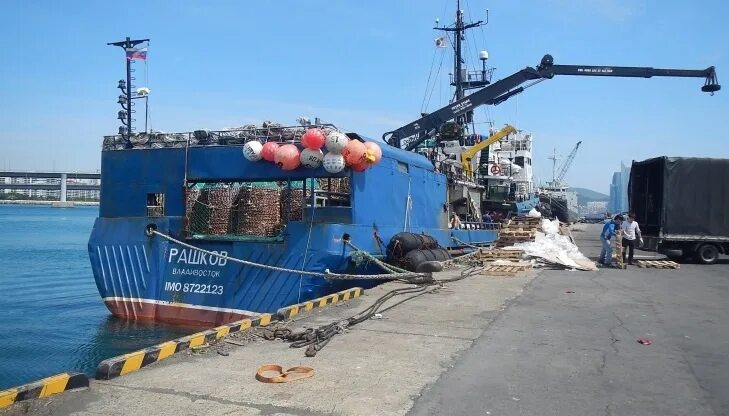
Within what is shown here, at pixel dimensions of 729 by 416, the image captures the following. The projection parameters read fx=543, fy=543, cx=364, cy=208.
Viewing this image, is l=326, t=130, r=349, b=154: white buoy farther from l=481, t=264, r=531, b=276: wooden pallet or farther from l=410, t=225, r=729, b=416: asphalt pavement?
l=481, t=264, r=531, b=276: wooden pallet

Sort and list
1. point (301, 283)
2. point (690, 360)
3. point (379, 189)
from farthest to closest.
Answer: point (379, 189) < point (301, 283) < point (690, 360)

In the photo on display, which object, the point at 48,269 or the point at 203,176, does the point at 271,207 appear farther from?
the point at 48,269

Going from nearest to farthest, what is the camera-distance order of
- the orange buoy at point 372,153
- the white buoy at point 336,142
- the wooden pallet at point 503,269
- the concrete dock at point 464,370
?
1. the concrete dock at point 464,370
2. the white buoy at point 336,142
3. the orange buoy at point 372,153
4. the wooden pallet at point 503,269

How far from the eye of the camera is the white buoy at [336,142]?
35.8ft

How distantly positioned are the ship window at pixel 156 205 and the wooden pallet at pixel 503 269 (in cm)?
814

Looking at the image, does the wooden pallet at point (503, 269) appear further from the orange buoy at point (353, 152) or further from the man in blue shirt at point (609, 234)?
the orange buoy at point (353, 152)

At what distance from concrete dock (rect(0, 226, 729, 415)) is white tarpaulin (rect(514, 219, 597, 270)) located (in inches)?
267

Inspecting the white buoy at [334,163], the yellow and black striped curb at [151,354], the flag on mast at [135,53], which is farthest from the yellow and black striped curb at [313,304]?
the flag on mast at [135,53]

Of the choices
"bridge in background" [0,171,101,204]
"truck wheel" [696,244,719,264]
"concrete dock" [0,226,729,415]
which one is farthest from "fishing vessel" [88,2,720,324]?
"bridge in background" [0,171,101,204]

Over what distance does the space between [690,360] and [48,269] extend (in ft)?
81.1

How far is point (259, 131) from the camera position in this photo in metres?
12.2

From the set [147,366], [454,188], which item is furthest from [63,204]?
[147,366]

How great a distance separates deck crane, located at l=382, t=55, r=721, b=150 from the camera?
22.3 meters

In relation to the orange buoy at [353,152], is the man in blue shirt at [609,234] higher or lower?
lower
